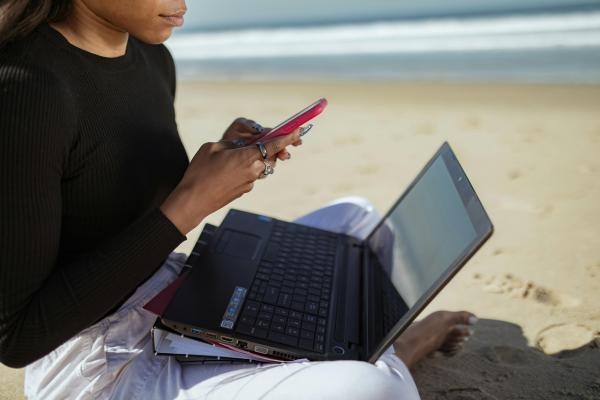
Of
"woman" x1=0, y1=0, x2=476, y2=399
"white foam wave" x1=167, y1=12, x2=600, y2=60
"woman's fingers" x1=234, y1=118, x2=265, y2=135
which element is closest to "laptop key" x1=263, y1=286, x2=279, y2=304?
"woman" x1=0, y1=0, x2=476, y2=399

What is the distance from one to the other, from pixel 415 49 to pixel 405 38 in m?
0.87

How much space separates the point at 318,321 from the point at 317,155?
7.79 ft

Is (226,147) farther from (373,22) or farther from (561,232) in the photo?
(373,22)

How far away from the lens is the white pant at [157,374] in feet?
3.52

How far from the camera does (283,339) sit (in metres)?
1.23

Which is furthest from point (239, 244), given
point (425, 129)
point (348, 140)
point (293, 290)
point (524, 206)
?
point (425, 129)

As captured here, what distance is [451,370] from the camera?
1.71 metres

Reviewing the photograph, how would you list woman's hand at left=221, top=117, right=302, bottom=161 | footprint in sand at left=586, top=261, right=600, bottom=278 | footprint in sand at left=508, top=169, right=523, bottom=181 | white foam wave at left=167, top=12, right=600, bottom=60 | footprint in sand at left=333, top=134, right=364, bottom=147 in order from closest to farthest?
woman's hand at left=221, top=117, right=302, bottom=161
footprint in sand at left=586, top=261, right=600, bottom=278
footprint in sand at left=508, top=169, right=523, bottom=181
footprint in sand at left=333, top=134, right=364, bottom=147
white foam wave at left=167, top=12, right=600, bottom=60

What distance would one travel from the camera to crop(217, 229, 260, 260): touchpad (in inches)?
61.9

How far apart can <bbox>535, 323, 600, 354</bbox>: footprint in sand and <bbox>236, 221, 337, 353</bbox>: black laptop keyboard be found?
30.2 inches

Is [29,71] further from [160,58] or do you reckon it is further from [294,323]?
[294,323]

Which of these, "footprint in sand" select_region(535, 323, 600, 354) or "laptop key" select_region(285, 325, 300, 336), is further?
"footprint in sand" select_region(535, 323, 600, 354)

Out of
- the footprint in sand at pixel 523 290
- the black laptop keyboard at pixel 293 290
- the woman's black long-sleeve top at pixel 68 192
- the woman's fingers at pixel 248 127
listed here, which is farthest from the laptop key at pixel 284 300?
the footprint in sand at pixel 523 290

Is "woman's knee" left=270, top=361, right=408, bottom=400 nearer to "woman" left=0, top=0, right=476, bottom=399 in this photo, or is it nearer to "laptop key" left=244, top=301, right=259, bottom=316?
"woman" left=0, top=0, right=476, bottom=399
